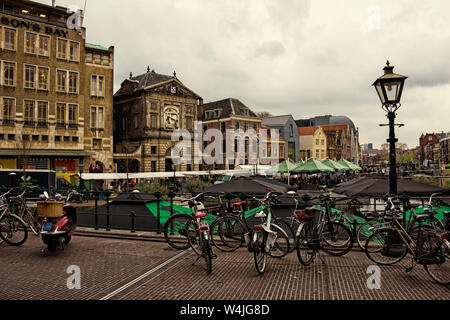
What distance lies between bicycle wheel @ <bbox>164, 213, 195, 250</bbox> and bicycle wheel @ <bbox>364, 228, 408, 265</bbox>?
349cm

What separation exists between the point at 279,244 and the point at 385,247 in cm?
197

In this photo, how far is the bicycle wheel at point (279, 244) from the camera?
6.78 meters

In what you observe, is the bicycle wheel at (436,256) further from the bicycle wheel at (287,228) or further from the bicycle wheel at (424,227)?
the bicycle wheel at (287,228)

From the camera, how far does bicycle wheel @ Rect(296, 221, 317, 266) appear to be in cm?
659

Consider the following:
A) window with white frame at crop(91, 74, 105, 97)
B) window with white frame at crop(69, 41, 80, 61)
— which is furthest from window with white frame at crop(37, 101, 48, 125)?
window with white frame at crop(69, 41, 80, 61)

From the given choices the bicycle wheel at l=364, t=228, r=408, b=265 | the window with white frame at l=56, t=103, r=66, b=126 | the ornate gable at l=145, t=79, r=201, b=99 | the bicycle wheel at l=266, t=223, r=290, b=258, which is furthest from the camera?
the ornate gable at l=145, t=79, r=201, b=99

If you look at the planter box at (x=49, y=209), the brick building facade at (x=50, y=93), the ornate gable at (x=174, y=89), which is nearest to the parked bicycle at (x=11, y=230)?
the planter box at (x=49, y=209)

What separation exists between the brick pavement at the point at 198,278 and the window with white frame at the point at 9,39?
34.3 m

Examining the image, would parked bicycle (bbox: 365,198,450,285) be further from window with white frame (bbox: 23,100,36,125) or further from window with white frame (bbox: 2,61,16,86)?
window with white frame (bbox: 2,61,16,86)

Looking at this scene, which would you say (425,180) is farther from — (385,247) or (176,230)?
(176,230)

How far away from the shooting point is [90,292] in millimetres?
5230
